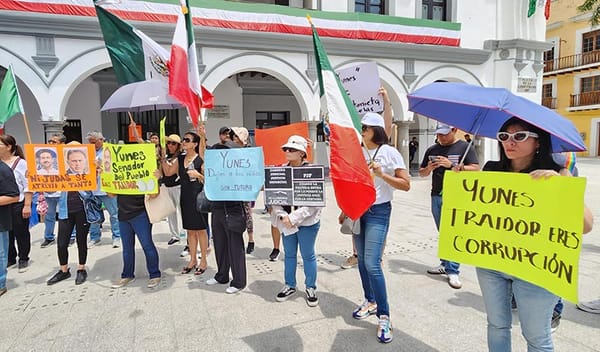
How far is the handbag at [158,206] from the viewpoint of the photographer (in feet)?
13.9

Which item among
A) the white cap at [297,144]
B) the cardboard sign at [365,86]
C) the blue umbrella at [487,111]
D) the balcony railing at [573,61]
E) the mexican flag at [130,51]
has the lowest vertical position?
the white cap at [297,144]

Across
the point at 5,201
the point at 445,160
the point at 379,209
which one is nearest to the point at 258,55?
the point at 5,201

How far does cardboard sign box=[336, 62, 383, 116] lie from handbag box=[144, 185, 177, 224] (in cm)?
261

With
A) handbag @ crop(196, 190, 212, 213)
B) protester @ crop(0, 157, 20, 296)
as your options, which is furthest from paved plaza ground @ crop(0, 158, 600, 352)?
handbag @ crop(196, 190, 212, 213)

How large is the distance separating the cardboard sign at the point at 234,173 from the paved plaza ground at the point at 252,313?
45.9 inches

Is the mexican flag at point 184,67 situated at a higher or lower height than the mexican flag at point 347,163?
higher

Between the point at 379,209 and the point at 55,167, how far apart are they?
3988 millimetres

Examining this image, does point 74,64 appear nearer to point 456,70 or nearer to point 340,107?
point 340,107

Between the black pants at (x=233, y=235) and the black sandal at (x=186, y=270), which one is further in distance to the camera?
the black sandal at (x=186, y=270)

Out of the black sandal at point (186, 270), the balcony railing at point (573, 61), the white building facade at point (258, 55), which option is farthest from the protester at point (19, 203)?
the balcony railing at point (573, 61)

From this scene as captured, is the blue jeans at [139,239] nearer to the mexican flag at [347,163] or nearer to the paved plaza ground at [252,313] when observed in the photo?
the paved plaza ground at [252,313]

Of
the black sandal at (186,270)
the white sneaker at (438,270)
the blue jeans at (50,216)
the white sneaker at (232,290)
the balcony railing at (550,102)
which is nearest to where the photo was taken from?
the white sneaker at (232,290)

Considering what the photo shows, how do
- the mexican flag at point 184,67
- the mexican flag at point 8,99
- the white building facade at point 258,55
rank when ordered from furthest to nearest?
the white building facade at point 258,55 < the mexican flag at point 8,99 < the mexican flag at point 184,67

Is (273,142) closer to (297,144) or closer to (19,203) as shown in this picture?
(297,144)
